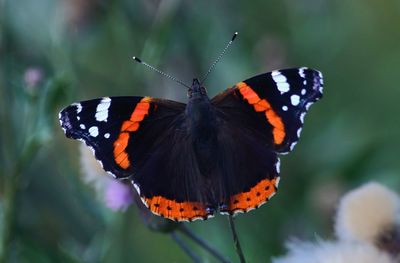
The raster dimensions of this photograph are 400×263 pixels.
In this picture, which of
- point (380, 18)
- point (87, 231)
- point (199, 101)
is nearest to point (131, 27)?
point (87, 231)

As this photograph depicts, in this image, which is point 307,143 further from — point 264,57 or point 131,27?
point 131,27

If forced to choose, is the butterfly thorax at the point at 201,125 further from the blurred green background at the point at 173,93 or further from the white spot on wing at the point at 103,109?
the blurred green background at the point at 173,93

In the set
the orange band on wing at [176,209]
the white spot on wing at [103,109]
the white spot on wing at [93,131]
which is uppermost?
the white spot on wing at [103,109]

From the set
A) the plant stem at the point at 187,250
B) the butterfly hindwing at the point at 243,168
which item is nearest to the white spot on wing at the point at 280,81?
the butterfly hindwing at the point at 243,168

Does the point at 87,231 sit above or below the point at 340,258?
below

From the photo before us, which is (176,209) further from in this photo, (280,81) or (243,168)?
(280,81)

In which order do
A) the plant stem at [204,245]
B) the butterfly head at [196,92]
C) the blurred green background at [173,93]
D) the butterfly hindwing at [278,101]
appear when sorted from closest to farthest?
the plant stem at [204,245] < the butterfly hindwing at [278,101] < the butterfly head at [196,92] < the blurred green background at [173,93]
